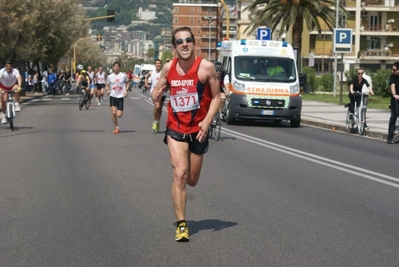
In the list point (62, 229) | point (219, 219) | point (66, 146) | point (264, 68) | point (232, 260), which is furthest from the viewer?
point (264, 68)

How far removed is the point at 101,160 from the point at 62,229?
647cm

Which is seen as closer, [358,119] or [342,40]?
[358,119]

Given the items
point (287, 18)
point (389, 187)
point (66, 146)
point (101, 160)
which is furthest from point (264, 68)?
point (287, 18)

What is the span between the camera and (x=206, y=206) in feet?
31.9

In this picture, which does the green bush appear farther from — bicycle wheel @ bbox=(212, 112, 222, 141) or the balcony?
bicycle wheel @ bbox=(212, 112, 222, 141)

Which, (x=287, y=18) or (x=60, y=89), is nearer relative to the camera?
(x=287, y=18)

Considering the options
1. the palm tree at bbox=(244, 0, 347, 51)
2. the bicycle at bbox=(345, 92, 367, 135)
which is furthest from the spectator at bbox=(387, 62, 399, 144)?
the palm tree at bbox=(244, 0, 347, 51)

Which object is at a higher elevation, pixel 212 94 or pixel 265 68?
pixel 212 94

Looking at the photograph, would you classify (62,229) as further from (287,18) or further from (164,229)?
(287,18)

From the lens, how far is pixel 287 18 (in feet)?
163

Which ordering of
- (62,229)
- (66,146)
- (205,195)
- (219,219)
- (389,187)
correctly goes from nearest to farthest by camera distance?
(62,229) → (219,219) → (205,195) → (389,187) → (66,146)

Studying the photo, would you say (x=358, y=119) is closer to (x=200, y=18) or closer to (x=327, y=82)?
(x=327, y=82)

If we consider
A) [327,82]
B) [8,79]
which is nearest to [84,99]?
[8,79]

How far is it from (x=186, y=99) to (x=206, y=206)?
228 centimetres
